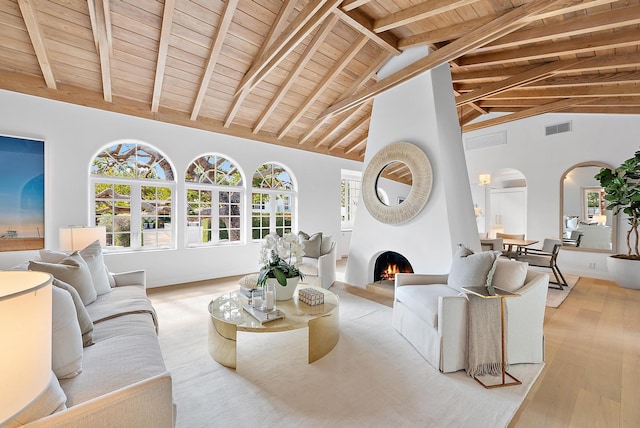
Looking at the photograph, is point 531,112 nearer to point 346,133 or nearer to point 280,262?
point 346,133

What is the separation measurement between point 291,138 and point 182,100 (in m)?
2.29

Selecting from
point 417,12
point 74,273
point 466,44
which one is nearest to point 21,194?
point 74,273

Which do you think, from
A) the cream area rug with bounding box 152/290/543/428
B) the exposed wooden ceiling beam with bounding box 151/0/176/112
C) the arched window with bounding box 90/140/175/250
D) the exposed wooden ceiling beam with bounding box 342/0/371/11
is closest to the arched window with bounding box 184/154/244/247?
the arched window with bounding box 90/140/175/250

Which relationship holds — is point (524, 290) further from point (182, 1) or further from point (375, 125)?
point (182, 1)

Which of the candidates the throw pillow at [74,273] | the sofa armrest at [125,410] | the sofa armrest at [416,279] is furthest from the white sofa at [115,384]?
the sofa armrest at [416,279]

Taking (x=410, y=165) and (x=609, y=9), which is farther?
(x=410, y=165)

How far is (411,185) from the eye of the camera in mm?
4082

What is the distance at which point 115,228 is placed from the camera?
443 cm

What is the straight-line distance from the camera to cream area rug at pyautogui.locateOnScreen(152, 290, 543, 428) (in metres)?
1.76

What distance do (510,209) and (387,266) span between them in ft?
14.7

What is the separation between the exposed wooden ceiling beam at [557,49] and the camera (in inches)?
123

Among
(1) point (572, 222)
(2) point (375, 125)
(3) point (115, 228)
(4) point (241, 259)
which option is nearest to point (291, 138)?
(2) point (375, 125)

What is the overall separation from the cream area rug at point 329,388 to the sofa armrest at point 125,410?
0.69 m

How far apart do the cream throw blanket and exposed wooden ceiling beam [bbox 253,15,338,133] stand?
344 centimetres
